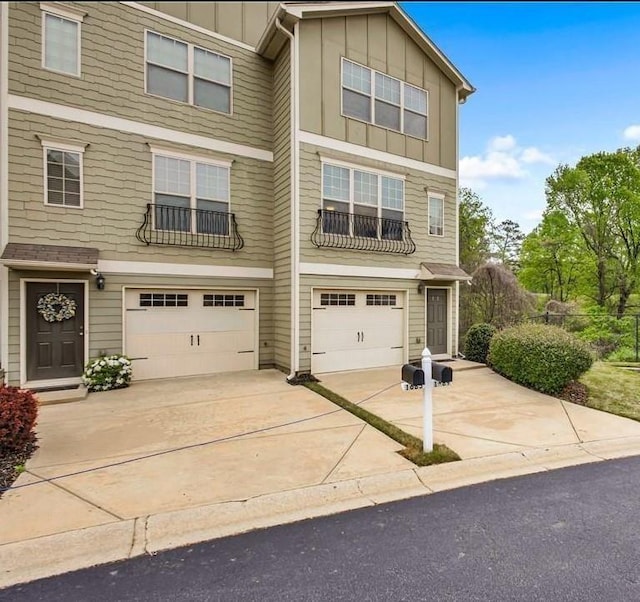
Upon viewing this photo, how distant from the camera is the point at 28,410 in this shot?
14.3 ft

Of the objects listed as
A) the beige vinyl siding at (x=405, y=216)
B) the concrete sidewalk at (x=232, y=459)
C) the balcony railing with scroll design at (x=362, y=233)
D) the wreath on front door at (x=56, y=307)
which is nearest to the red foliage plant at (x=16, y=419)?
the concrete sidewalk at (x=232, y=459)

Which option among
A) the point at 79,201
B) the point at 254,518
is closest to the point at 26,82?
the point at 79,201

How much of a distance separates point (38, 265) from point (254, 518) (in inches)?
247

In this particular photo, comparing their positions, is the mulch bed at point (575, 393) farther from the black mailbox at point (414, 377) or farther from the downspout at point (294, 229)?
the downspout at point (294, 229)

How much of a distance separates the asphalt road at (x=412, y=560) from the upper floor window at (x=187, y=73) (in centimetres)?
910

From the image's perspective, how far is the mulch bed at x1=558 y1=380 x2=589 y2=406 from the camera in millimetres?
6555

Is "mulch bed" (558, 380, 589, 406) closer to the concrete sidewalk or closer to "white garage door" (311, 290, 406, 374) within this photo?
the concrete sidewalk

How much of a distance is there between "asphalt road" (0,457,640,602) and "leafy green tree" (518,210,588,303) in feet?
63.6

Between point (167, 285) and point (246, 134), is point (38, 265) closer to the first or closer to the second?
point (167, 285)

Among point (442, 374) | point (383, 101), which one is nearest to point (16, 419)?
point (442, 374)

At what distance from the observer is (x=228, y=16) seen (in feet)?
29.7

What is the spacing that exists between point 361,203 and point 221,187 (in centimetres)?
353

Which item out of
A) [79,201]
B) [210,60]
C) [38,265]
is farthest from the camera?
[210,60]

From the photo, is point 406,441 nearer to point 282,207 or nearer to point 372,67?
point 282,207
